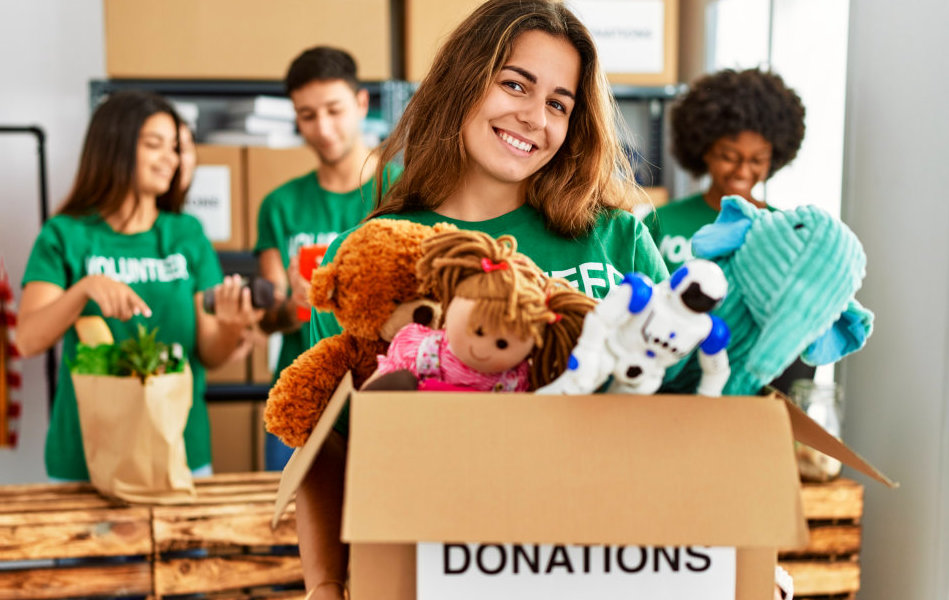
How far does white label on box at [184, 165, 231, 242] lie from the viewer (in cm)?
288

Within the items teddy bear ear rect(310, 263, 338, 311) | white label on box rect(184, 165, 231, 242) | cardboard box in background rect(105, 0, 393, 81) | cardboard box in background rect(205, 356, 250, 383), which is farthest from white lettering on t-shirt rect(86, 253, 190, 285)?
teddy bear ear rect(310, 263, 338, 311)

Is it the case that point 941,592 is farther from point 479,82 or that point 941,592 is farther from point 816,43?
point 816,43

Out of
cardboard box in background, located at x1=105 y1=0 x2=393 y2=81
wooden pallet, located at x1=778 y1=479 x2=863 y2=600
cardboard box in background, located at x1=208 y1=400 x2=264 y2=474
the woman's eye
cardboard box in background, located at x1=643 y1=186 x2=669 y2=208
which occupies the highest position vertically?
cardboard box in background, located at x1=105 y1=0 x2=393 y2=81

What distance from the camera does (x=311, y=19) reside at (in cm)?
291

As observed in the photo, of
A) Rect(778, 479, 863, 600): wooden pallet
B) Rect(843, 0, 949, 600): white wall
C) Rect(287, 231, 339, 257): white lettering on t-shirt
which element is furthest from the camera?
Rect(287, 231, 339, 257): white lettering on t-shirt

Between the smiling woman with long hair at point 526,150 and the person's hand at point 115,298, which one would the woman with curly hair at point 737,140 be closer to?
the smiling woman with long hair at point 526,150

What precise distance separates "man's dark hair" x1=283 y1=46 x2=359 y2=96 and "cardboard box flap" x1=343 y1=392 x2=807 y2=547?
5.53ft

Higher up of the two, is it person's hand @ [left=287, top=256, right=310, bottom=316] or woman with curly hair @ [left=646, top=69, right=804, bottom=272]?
woman with curly hair @ [left=646, top=69, right=804, bottom=272]

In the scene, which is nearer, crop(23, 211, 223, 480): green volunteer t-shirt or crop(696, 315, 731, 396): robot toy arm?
crop(696, 315, 731, 396): robot toy arm

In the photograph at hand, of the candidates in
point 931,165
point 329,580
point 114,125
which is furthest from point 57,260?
point 931,165

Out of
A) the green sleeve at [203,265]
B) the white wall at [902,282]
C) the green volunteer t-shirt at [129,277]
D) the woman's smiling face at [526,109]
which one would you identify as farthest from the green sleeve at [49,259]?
the white wall at [902,282]

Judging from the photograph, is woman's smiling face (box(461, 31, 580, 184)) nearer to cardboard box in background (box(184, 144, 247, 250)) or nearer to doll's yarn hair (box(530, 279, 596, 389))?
doll's yarn hair (box(530, 279, 596, 389))

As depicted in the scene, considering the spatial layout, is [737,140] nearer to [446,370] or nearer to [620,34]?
[620,34]

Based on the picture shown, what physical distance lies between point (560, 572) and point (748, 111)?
5.31ft
